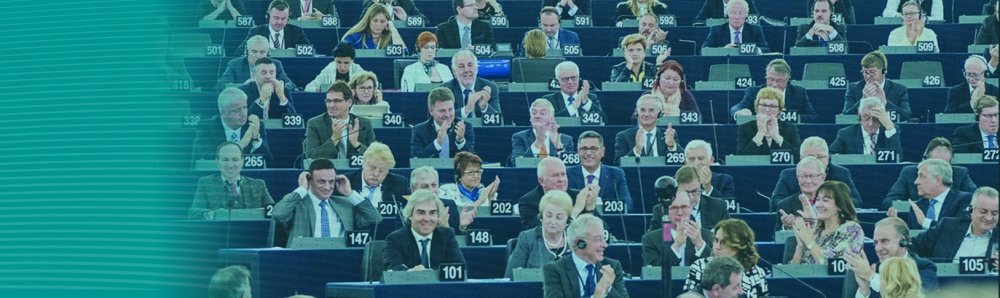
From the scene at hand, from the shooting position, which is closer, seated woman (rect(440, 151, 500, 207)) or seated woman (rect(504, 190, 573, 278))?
seated woman (rect(504, 190, 573, 278))

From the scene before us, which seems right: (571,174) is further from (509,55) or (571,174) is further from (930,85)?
(930,85)

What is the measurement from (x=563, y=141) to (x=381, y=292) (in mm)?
2860

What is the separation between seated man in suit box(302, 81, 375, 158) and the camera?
9.93 m

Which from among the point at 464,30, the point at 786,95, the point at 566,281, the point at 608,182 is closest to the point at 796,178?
the point at 608,182

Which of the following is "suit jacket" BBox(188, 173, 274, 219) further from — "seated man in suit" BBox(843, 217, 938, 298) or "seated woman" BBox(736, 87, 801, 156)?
"seated man in suit" BBox(843, 217, 938, 298)

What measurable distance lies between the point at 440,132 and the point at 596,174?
96 cm

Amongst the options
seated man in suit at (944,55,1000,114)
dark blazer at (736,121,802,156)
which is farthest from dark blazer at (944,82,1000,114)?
dark blazer at (736,121,802,156)

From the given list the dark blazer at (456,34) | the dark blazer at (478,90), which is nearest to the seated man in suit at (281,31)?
the dark blazer at (456,34)

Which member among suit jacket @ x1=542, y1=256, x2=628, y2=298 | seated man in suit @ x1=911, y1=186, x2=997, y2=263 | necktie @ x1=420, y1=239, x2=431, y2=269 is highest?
seated man in suit @ x1=911, y1=186, x2=997, y2=263

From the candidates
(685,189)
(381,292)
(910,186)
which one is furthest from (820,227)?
(381,292)

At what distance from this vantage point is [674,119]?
1055cm

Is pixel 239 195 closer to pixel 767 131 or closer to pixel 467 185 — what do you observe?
pixel 467 185

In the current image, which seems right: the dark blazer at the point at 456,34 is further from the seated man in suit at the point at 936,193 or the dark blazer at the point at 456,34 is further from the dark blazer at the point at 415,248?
the dark blazer at the point at 415,248

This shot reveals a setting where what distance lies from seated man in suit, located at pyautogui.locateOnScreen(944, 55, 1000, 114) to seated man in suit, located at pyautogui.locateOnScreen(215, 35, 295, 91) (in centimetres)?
394
